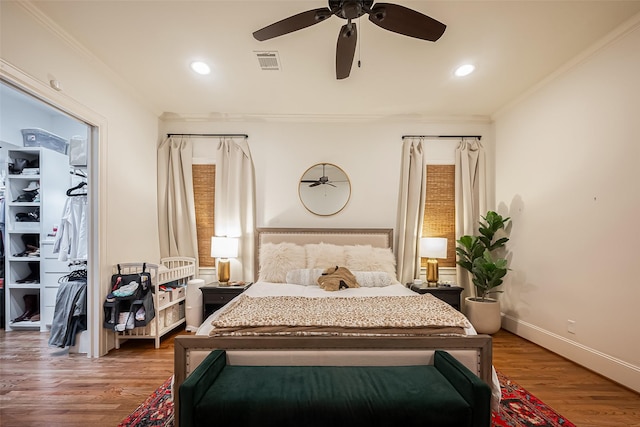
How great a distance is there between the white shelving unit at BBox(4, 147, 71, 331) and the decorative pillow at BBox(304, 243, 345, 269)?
3164 millimetres

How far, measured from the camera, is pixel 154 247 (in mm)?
3727

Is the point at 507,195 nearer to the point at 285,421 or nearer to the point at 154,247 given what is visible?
the point at 285,421

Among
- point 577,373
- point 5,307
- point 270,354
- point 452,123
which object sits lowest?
point 577,373

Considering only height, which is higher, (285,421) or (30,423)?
(285,421)

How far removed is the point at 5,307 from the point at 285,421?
166 inches

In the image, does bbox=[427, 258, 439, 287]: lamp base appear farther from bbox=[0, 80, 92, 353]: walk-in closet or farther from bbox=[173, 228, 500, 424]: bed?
bbox=[0, 80, 92, 353]: walk-in closet

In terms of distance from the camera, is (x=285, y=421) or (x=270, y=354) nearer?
(x=285, y=421)

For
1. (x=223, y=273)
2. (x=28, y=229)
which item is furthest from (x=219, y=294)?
(x=28, y=229)

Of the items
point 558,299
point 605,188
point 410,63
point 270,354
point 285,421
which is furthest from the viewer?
point 558,299

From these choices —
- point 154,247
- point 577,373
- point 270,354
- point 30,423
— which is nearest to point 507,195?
point 577,373

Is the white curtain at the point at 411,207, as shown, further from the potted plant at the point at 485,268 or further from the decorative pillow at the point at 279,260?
the decorative pillow at the point at 279,260

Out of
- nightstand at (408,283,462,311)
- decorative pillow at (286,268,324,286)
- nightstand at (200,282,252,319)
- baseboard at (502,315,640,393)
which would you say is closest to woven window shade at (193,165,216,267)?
nightstand at (200,282,252,319)

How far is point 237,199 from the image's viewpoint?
392 cm

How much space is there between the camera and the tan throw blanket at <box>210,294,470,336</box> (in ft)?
6.02
